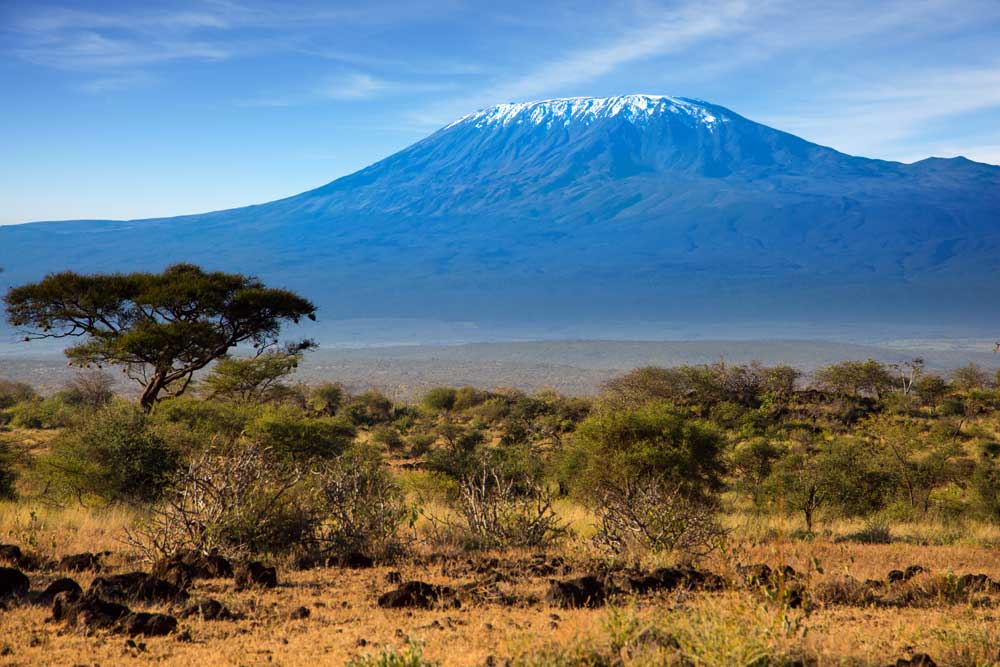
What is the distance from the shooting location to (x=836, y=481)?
17.2m

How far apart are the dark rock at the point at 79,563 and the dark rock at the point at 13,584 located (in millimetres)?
930

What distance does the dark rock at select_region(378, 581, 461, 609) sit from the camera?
7.62 metres

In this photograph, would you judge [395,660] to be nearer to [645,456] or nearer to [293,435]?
[645,456]

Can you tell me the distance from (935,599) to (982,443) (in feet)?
67.9

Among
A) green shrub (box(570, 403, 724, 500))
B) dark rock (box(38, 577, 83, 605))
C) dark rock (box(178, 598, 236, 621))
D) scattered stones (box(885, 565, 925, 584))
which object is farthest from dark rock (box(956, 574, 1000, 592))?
dark rock (box(38, 577, 83, 605))

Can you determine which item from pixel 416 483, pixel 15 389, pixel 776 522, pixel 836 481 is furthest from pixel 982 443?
pixel 15 389

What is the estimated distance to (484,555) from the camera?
1007 centimetres

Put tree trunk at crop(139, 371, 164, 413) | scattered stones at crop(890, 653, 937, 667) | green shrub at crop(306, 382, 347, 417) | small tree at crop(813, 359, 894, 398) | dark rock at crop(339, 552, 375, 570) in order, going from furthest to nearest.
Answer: small tree at crop(813, 359, 894, 398) → green shrub at crop(306, 382, 347, 417) → tree trunk at crop(139, 371, 164, 413) → dark rock at crop(339, 552, 375, 570) → scattered stones at crop(890, 653, 937, 667)

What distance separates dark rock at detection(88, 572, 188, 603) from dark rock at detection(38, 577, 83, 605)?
0.13 meters

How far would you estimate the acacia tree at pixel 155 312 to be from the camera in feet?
77.3

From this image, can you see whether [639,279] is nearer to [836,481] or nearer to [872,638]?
[836,481]

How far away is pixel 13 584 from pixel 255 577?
1995 mm

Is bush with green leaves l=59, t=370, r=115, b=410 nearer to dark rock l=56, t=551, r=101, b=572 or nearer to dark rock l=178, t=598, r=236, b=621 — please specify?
dark rock l=56, t=551, r=101, b=572

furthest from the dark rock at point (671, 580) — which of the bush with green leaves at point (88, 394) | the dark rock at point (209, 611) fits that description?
the bush with green leaves at point (88, 394)
